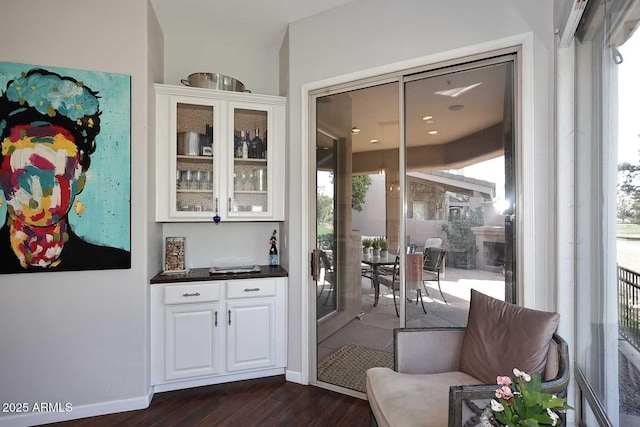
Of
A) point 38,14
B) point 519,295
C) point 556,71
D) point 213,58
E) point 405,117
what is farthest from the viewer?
point 213,58

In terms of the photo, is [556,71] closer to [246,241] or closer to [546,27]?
[546,27]

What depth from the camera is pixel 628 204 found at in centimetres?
122

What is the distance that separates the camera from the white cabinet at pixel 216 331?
2.52 metres

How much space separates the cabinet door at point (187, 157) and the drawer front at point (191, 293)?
1.81 feet

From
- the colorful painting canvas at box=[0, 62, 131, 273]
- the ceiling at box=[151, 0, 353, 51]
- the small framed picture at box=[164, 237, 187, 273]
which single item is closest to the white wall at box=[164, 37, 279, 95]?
the ceiling at box=[151, 0, 353, 51]

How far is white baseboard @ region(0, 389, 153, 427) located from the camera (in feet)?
7.04

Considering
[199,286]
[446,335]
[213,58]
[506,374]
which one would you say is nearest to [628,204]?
[506,374]

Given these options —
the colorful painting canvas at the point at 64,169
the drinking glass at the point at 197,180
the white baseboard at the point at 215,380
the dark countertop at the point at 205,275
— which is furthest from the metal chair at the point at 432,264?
the colorful painting canvas at the point at 64,169

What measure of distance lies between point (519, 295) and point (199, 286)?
2209 millimetres

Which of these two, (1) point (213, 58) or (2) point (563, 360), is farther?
(1) point (213, 58)

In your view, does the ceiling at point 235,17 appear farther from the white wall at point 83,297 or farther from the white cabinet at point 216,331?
the white cabinet at point 216,331

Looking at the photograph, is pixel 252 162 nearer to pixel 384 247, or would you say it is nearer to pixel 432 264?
pixel 384 247

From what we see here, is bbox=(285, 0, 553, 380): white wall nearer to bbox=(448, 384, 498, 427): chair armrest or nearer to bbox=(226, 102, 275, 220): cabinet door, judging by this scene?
bbox=(226, 102, 275, 220): cabinet door

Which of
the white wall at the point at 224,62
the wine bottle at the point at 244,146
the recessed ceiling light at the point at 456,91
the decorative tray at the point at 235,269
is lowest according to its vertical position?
the decorative tray at the point at 235,269
